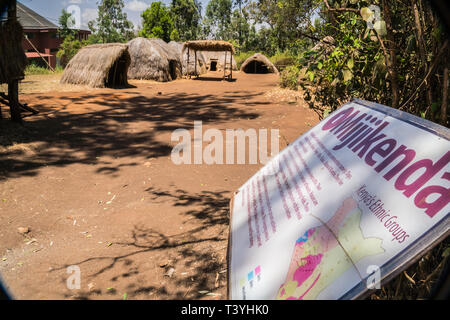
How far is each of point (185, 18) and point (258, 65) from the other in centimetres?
3387

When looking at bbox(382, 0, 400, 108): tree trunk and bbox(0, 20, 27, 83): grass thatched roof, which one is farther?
bbox(0, 20, 27, 83): grass thatched roof

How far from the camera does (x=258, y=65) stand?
91.5ft

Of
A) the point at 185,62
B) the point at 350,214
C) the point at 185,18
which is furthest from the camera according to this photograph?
the point at 185,18

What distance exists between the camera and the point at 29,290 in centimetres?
267

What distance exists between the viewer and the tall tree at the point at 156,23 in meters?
38.8

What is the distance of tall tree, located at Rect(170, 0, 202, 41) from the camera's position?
5406cm

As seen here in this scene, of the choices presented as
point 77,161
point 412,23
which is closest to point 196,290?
point 412,23

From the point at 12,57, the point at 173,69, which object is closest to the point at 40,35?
the point at 173,69

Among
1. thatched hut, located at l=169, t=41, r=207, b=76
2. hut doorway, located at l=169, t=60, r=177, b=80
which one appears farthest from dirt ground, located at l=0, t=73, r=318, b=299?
thatched hut, located at l=169, t=41, r=207, b=76

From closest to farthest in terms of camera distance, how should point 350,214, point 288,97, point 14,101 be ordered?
A: point 350,214 < point 14,101 < point 288,97

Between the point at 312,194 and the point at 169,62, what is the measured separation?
2085 cm

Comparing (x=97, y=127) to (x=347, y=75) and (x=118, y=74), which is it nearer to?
(x=347, y=75)

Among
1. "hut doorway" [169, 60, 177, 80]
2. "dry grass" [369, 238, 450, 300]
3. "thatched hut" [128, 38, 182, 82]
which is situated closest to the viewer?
"dry grass" [369, 238, 450, 300]

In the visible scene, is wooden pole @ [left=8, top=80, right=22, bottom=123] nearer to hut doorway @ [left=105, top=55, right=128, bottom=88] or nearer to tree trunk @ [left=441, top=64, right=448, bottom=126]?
tree trunk @ [left=441, top=64, right=448, bottom=126]
